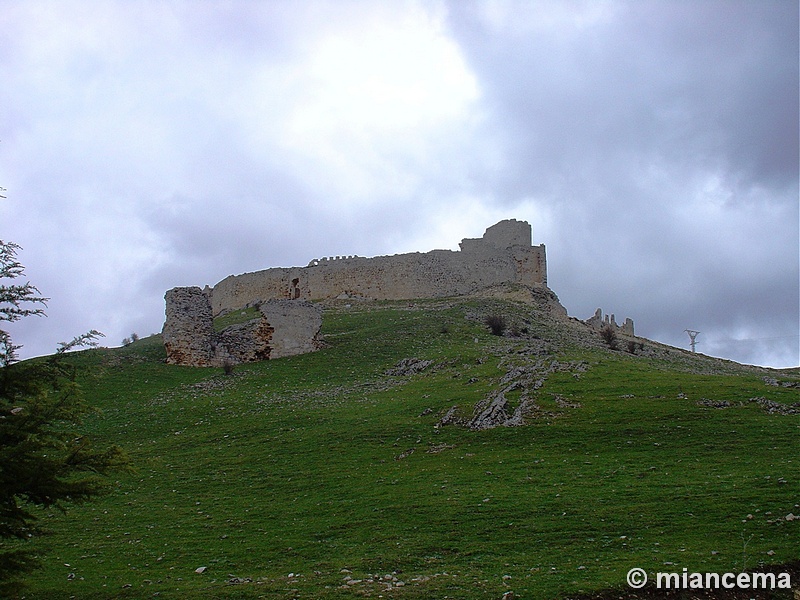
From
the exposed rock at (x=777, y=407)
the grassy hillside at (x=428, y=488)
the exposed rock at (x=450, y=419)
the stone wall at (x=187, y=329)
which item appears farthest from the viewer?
the stone wall at (x=187, y=329)

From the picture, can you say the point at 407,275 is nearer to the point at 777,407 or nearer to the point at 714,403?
the point at 714,403

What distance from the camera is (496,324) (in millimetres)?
39500

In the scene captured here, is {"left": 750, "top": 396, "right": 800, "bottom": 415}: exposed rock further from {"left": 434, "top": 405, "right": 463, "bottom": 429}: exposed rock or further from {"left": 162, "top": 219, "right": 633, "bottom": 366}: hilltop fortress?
{"left": 162, "top": 219, "right": 633, "bottom": 366}: hilltop fortress

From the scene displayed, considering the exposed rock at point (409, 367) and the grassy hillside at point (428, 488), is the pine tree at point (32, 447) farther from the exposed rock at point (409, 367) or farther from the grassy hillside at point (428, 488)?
the exposed rock at point (409, 367)

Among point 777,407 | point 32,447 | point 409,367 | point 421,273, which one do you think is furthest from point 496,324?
point 32,447

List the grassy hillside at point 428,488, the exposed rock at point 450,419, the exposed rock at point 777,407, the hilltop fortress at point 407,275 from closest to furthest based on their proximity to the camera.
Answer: the grassy hillside at point 428,488
the exposed rock at point 777,407
the exposed rock at point 450,419
the hilltop fortress at point 407,275

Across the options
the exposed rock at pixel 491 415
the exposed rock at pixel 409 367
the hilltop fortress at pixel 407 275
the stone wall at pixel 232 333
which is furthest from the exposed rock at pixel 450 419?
the hilltop fortress at pixel 407 275

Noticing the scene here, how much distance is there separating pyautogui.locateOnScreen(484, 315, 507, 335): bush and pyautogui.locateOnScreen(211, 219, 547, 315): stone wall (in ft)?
57.0

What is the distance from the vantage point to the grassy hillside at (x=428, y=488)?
447 inches

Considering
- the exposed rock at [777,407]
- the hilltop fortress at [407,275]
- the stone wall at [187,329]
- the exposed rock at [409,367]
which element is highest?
the hilltop fortress at [407,275]

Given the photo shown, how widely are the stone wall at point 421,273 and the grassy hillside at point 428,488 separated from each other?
2853 centimetres

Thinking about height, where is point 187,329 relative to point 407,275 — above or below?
below

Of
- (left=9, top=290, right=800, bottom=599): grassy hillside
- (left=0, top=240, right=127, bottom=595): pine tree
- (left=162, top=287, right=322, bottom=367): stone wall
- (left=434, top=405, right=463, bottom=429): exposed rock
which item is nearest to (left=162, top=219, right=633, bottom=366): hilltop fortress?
(left=162, top=287, right=322, bottom=367): stone wall

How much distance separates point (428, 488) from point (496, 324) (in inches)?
957
